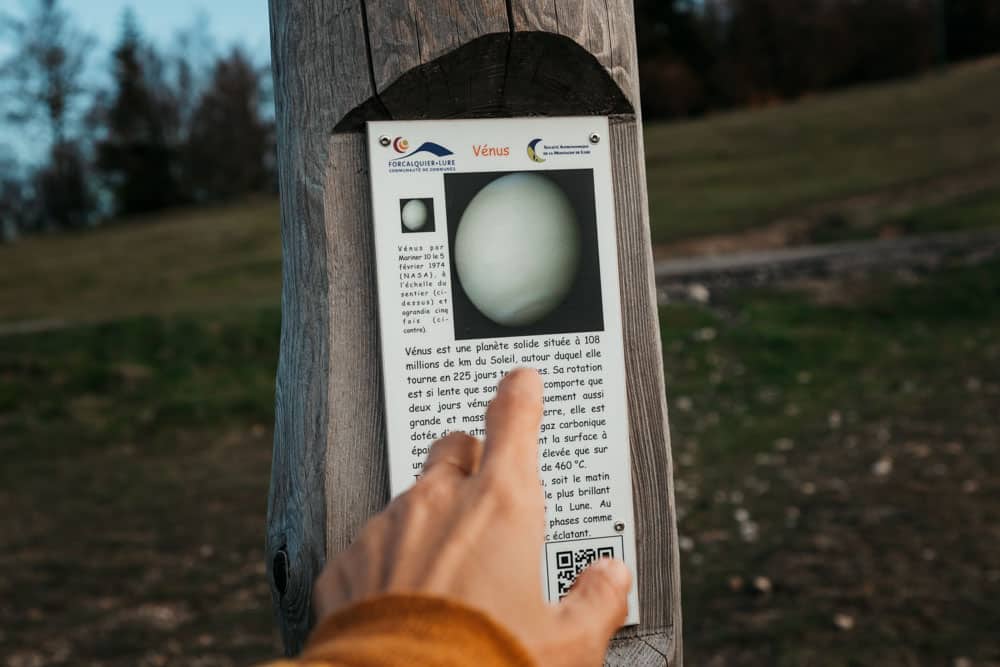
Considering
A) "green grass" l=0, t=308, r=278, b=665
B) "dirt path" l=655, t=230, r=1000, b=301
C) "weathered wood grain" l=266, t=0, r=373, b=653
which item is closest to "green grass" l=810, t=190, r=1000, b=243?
"dirt path" l=655, t=230, r=1000, b=301

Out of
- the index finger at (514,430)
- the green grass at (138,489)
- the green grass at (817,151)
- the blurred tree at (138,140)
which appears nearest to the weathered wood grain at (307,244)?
the index finger at (514,430)

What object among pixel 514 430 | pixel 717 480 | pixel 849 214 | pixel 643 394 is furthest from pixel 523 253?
pixel 849 214

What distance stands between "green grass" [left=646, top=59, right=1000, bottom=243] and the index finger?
16.4 meters

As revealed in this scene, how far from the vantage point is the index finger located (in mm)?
938

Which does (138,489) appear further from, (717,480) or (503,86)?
(503,86)

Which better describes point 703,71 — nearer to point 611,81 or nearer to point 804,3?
point 804,3

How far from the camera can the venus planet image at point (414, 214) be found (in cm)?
155

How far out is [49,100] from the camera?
114 ft

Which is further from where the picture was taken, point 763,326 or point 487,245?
point 763,326

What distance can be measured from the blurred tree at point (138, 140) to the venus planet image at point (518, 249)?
38361 mm

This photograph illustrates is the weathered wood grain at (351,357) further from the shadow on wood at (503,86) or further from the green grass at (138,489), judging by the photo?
the green grass at (138,489)

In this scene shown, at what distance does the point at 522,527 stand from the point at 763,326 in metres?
9.19

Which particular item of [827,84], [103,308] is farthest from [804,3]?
[103,308]

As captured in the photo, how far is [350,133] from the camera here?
1.55m
